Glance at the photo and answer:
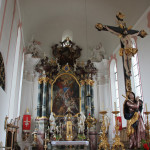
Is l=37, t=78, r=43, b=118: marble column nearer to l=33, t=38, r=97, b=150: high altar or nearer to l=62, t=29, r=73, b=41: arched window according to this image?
l=33, t=38, r=97, b=150: high altar

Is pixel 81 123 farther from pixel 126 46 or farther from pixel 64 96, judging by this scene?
pixel 126 46

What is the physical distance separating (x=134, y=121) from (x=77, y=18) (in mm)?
10245

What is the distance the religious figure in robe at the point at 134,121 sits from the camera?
6.56 meters

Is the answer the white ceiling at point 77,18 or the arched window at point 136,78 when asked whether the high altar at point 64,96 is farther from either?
the arched window at point 136,78

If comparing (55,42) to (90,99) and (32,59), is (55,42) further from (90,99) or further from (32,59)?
(90,99)

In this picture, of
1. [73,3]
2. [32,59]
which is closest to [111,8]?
[73,3]

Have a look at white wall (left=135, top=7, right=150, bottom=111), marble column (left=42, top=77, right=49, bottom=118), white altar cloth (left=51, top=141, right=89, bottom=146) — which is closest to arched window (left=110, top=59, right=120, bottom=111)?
white altar cloth (left=51, top=141, right=89, bottom=146)

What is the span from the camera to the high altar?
13234 mm

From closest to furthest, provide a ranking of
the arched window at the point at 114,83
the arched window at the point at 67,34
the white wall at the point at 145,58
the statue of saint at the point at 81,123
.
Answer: the white wall at the point at 145,58, the statue of saint at the point at 81,123, the arched window at the point at 114,83, the arched window at the point at 67,34

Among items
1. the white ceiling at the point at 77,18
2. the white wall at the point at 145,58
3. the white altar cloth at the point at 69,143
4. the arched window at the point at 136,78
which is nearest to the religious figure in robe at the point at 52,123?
the white altar cloth at the point at 69,143

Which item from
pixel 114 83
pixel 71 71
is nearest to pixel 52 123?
pixel 71 71

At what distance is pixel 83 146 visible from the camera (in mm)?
13188

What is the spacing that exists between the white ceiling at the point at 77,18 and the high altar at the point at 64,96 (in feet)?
3.28

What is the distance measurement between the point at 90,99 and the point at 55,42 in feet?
17.4
